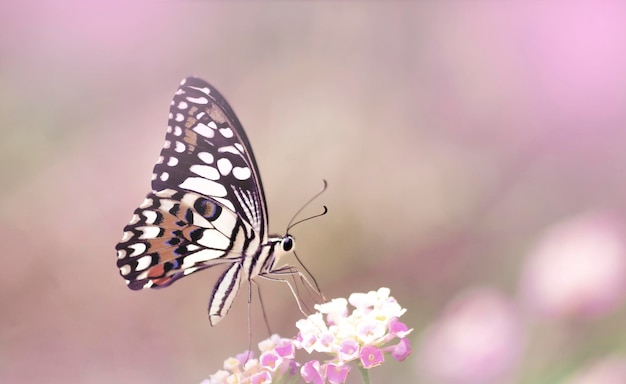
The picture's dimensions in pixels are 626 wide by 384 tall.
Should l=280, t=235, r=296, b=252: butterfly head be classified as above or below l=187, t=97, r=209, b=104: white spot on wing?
below

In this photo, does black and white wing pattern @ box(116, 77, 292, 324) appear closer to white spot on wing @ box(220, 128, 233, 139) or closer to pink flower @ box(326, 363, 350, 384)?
white spot on wing @ box(220, 128, 233, 139)

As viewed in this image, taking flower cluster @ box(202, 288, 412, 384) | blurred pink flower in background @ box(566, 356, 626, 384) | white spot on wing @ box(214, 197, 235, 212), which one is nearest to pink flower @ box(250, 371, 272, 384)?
flower cluster @ box(202, 288, 412, 384)

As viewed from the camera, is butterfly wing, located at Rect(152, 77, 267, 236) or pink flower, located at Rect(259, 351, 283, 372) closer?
pink flower, located at Rect(259, 351, 283, 372)

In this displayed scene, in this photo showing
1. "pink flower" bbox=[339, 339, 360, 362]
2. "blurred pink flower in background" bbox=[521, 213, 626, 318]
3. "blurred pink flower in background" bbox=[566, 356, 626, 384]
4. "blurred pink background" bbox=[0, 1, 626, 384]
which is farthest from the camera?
"blurred pink background" bbox=[0, 1, 626, 384]

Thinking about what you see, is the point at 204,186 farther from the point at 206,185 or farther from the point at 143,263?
the point at 143,263

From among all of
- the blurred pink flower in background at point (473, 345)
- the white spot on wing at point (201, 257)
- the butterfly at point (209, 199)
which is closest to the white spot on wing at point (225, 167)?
the butterfly at point (209, 199)

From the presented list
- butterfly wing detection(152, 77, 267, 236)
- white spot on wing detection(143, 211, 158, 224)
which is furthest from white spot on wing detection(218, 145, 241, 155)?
white spot on wing detection(143, 211, 158, 224)

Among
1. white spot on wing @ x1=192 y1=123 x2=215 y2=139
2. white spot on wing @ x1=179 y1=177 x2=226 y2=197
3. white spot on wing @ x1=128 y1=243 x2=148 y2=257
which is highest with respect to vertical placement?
white spot on wing @ x1=192 y1=123 x2=215 y2=139

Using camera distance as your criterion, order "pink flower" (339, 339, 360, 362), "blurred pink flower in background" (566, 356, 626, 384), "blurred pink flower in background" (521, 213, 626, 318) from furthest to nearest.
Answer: "blurred pink flower in background" (521, 213, 626, 318) < "blurred pink flower in background" (566, 356, 626, 384) < "pink flower" (339, 339, 360, 362)

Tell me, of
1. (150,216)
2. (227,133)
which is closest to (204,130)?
(227,133)
